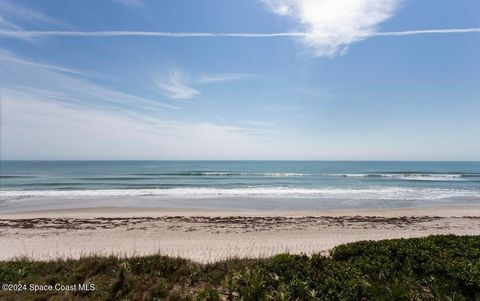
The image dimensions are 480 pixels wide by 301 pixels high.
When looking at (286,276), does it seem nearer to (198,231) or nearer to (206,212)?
(198,231)

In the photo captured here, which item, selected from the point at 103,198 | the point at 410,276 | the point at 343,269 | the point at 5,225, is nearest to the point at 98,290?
the point at 343,269

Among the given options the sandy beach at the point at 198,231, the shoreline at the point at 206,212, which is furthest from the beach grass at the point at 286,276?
the shoreline at the point at 206,212

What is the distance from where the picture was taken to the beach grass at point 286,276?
480cm

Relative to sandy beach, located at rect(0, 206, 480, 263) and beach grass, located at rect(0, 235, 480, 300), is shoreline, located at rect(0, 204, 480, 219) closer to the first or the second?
sandy beach, located at rect(0, 206, 480, 263)

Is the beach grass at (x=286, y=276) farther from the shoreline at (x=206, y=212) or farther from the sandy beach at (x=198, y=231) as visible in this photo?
the shoreline at (x=206, y=212)

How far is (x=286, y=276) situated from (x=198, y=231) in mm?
8412

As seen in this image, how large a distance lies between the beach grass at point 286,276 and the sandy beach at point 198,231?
2.00 meters

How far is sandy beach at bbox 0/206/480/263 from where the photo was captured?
982 cm

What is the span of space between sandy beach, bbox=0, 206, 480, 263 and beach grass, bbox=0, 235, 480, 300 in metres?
2.00

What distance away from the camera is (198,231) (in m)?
13.0

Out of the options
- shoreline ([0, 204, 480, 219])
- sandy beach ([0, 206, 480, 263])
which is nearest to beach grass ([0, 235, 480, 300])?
sandy beach ([0, 206, 480, 263])

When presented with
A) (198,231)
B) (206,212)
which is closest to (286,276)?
(198,231)

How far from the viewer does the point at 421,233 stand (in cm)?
1267

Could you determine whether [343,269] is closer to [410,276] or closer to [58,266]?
[410,276]
